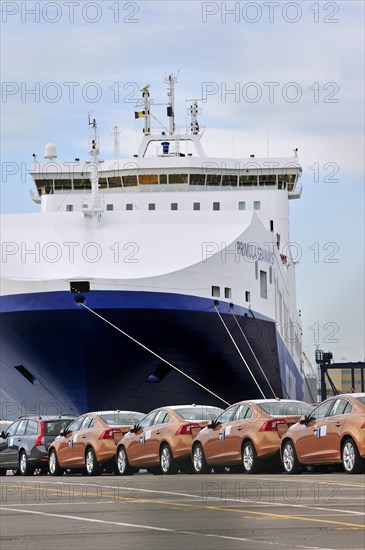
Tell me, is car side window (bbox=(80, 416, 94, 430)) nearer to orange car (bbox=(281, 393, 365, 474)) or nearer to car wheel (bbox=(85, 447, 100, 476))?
car wheel (bbox=(85, 447, 100, 476))

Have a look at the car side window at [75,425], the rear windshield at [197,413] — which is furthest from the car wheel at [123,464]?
the car side window at [75,425]

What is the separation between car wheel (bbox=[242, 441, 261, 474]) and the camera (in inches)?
736

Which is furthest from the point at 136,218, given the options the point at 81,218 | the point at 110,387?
the point at 110,387

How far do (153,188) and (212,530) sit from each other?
35.3 metres

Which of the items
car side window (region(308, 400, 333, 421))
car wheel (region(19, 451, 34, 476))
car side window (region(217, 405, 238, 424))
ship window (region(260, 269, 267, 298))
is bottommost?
car wheel (region(19, 451, 34, 476))

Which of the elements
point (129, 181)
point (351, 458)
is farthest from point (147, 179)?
point (351, 458)

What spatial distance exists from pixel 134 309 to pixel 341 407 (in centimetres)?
1522

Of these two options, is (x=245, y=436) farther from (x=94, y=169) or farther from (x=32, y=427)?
(x=94, y=169)

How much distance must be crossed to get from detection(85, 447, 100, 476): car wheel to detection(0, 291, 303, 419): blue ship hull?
425 inches

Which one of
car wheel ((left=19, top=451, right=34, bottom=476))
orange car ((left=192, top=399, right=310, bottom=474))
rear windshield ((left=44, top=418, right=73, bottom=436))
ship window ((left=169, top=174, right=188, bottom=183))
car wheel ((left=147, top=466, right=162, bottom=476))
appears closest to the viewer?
orange car ((left=192, top=399, right=310, bottom=474))

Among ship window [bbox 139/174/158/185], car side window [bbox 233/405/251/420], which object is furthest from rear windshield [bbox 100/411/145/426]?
ship window [bbox 139/174/158/185]

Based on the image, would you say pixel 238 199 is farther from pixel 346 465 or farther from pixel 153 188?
pixel 346 465

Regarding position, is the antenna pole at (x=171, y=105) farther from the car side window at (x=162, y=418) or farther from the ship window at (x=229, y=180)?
the car side window at (x=162, y=418)

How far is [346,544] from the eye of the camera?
382 inches
